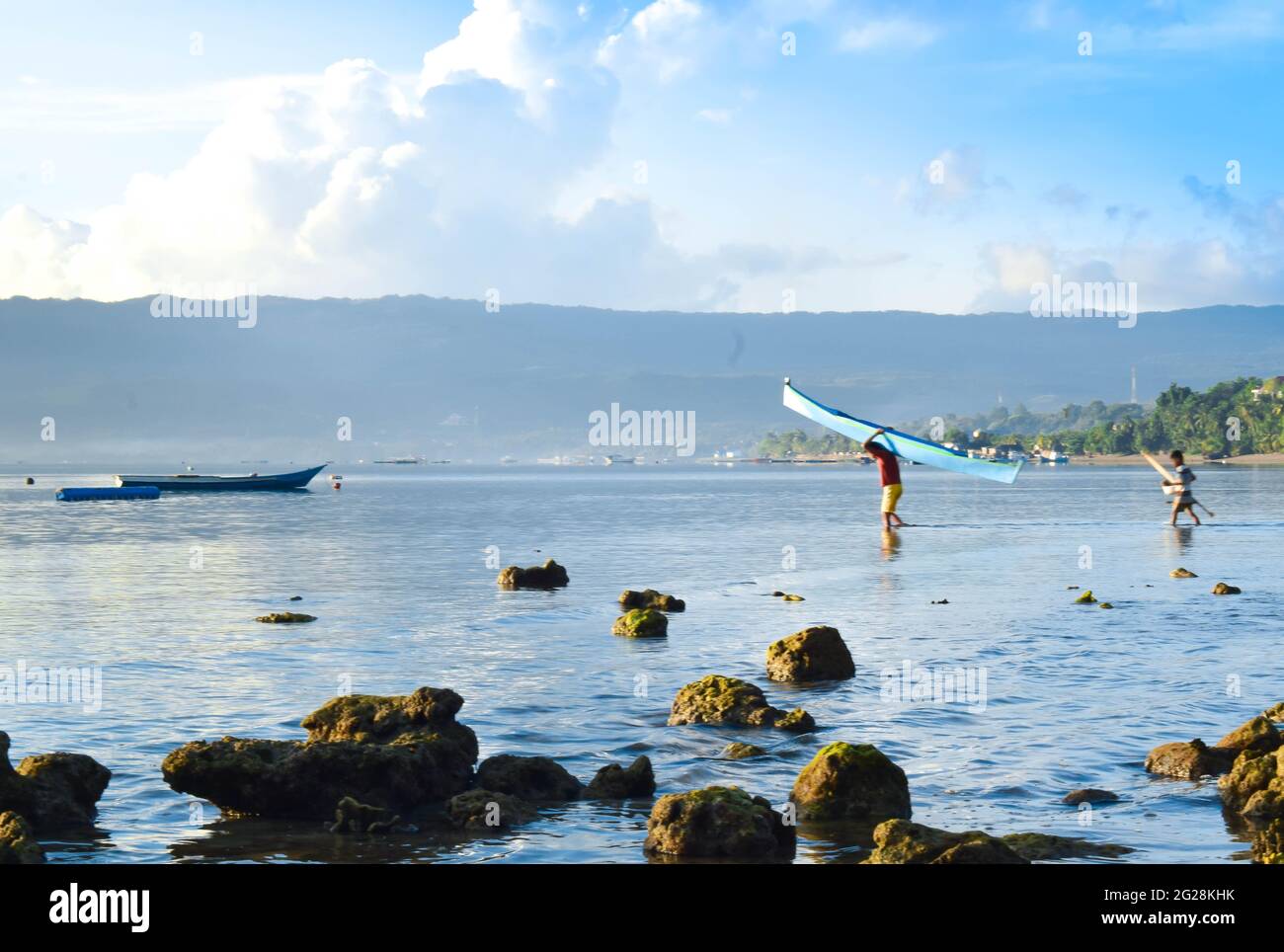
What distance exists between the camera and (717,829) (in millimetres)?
18625

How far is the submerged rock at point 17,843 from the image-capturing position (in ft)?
56.6

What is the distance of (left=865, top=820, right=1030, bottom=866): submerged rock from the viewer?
1650 cm

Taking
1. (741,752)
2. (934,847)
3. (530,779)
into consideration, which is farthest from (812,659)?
(934,847)

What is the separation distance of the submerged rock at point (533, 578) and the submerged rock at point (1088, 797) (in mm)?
39308

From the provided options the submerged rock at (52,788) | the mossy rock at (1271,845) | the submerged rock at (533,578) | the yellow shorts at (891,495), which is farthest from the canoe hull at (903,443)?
the submerged rock at (52,788)

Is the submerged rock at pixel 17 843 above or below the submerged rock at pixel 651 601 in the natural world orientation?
below

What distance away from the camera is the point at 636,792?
869 inches

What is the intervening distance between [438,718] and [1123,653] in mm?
20494

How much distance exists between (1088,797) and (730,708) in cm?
798

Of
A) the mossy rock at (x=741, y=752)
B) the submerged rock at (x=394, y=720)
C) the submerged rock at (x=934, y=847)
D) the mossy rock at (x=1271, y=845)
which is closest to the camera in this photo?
the submerged rock at (x=934, y=847)

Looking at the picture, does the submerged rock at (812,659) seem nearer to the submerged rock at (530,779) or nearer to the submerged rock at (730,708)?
the submerged rock at (730,708)

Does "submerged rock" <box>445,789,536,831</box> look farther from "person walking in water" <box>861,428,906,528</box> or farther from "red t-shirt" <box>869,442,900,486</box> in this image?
"red t-shirt" <box>869,442,900,486</box>

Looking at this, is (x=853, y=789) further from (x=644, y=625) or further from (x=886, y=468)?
(x=886, y=468)
